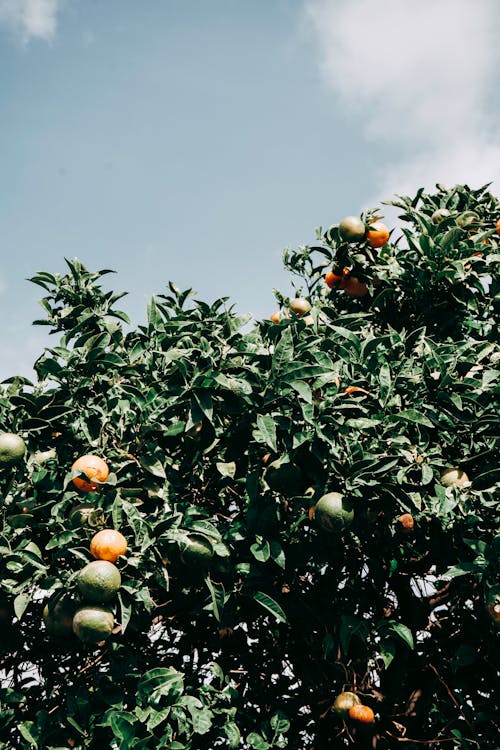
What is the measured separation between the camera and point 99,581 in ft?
8.66

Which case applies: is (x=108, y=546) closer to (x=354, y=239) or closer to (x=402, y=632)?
(x=402, y=632)

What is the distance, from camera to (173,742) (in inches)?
108

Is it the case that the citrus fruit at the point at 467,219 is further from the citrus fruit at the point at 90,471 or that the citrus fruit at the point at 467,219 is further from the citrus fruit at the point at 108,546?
the citrus fruit at the point at 108,546

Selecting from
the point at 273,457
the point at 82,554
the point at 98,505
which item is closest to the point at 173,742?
the point at 82,554

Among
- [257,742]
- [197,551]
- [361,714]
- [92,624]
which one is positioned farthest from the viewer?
[361,714]

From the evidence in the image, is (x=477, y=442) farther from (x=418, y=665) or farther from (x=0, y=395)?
(x=0, y=395)

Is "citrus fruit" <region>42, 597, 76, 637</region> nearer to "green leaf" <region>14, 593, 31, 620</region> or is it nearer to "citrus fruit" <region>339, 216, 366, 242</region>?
"green leaf" <region>14, 593, 31, 620</region>

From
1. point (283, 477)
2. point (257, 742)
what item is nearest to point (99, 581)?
point (283, 477)

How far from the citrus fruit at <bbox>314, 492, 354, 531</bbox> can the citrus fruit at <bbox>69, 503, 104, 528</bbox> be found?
3.42 feet

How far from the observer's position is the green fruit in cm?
299

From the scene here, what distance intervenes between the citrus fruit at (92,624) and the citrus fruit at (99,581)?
9cm

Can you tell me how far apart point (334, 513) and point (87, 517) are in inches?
46.5

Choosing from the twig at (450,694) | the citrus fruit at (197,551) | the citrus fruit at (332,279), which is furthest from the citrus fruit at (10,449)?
the twig at (450,694)

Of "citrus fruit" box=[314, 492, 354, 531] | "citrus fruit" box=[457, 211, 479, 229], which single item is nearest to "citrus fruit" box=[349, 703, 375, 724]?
"citrus fruit" box=[314, 492, 354, 531]
